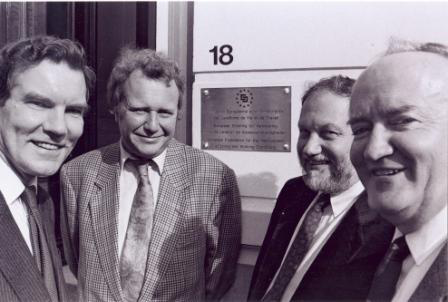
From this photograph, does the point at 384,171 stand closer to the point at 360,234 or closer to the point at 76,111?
the point at 360,234

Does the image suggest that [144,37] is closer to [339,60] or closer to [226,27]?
[226,27]

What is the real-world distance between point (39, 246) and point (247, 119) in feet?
3.86

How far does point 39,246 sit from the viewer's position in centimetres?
152

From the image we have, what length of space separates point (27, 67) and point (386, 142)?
1.20 meters

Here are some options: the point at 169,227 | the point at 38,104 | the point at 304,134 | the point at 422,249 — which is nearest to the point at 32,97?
the point at 38,104

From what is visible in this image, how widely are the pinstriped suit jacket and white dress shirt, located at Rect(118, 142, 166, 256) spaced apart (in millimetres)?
27

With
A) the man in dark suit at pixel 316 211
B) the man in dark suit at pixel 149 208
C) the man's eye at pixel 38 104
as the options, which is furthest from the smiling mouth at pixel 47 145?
the man in dark suit at pixel 316 211

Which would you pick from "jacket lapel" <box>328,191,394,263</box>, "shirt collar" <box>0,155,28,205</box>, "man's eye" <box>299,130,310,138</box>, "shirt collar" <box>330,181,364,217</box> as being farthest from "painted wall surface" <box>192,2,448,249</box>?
"shirt collar" <box>0,155,28,205</box>

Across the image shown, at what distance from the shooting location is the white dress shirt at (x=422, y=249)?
0.95m

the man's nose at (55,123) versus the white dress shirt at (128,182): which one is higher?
the man's nose at (55,123)

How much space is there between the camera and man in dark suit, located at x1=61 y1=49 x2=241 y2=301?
1.83m

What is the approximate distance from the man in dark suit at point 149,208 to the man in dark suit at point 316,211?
0.28 meters

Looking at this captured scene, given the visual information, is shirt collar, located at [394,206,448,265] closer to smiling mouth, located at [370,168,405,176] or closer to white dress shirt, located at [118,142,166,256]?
smiling mouth, located at [370,168,405,176]

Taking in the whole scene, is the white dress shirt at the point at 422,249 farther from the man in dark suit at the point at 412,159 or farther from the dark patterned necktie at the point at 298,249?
the dark patterned necktie at the point at 298,249
